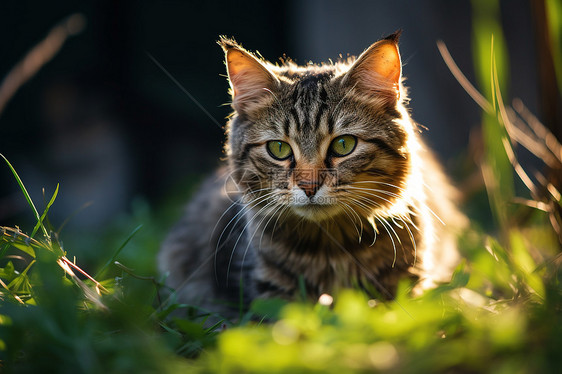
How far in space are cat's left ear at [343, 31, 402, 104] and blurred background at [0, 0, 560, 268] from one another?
1765 millimetres

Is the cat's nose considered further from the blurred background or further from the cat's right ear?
the blurred background

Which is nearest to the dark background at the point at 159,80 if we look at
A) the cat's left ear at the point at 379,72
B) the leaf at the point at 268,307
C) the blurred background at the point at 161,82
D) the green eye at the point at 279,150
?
the blurred background at the point at 161,82

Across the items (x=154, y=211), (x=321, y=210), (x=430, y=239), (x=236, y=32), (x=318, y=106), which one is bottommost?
(x=154, y=211)

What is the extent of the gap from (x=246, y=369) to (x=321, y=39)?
3275 mm

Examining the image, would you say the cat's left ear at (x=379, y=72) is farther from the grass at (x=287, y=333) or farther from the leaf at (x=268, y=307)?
the leaf at (x=268, y=307)

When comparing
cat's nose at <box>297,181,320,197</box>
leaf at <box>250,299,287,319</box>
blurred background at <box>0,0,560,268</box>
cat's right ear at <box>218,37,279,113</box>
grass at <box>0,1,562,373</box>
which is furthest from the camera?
blurred background at <box>0,0,560,268</box>

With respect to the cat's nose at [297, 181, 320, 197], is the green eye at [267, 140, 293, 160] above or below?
above

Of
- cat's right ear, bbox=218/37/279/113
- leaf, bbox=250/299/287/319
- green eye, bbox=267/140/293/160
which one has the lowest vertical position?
leaf, bbox=250/299/287/319

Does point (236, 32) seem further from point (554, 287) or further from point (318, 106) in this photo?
point (554, 287)

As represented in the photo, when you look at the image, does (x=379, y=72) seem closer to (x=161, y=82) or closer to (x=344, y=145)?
(x=344, y=145)

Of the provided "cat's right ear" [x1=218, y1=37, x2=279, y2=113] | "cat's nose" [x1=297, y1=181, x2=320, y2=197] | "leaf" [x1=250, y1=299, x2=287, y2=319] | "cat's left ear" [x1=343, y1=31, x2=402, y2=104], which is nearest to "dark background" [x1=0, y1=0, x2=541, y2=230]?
"cat's right ear" [x1=218, y1=37, x2=279, y2=113]

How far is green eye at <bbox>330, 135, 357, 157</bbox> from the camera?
49.8 inches

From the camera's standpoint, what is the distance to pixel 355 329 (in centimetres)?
67

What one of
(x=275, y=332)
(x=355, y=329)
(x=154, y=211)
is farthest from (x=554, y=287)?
(x=154, y=211)
